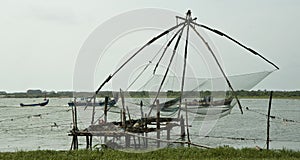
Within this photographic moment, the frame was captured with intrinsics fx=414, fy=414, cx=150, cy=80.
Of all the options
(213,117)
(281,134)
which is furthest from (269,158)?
(281,134)

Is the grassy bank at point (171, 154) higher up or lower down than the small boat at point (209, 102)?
lower down

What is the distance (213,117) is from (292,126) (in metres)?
8.84

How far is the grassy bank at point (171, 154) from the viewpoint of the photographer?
7.14 m

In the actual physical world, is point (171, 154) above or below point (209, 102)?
below

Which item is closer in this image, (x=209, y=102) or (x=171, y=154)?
(x=171, y=154)

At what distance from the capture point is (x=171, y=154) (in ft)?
24.0

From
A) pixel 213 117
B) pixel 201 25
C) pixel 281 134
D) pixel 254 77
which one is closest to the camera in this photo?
pixel 201 25

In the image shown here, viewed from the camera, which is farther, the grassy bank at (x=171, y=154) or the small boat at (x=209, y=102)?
the small boat at (x=209, y=102)

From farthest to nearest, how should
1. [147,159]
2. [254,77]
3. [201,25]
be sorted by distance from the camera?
[254,77]
[201,25]
[147,159]

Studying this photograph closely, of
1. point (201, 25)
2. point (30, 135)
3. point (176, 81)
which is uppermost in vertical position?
point (201, 25)

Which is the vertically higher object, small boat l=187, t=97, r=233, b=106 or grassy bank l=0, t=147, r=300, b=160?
small boat l=187, t=97, r=233, b=106

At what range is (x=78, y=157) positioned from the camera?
23.0ft

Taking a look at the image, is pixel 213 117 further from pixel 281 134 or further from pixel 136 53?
pixel 281 134

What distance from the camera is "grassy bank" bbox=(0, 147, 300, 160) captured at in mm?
7137
